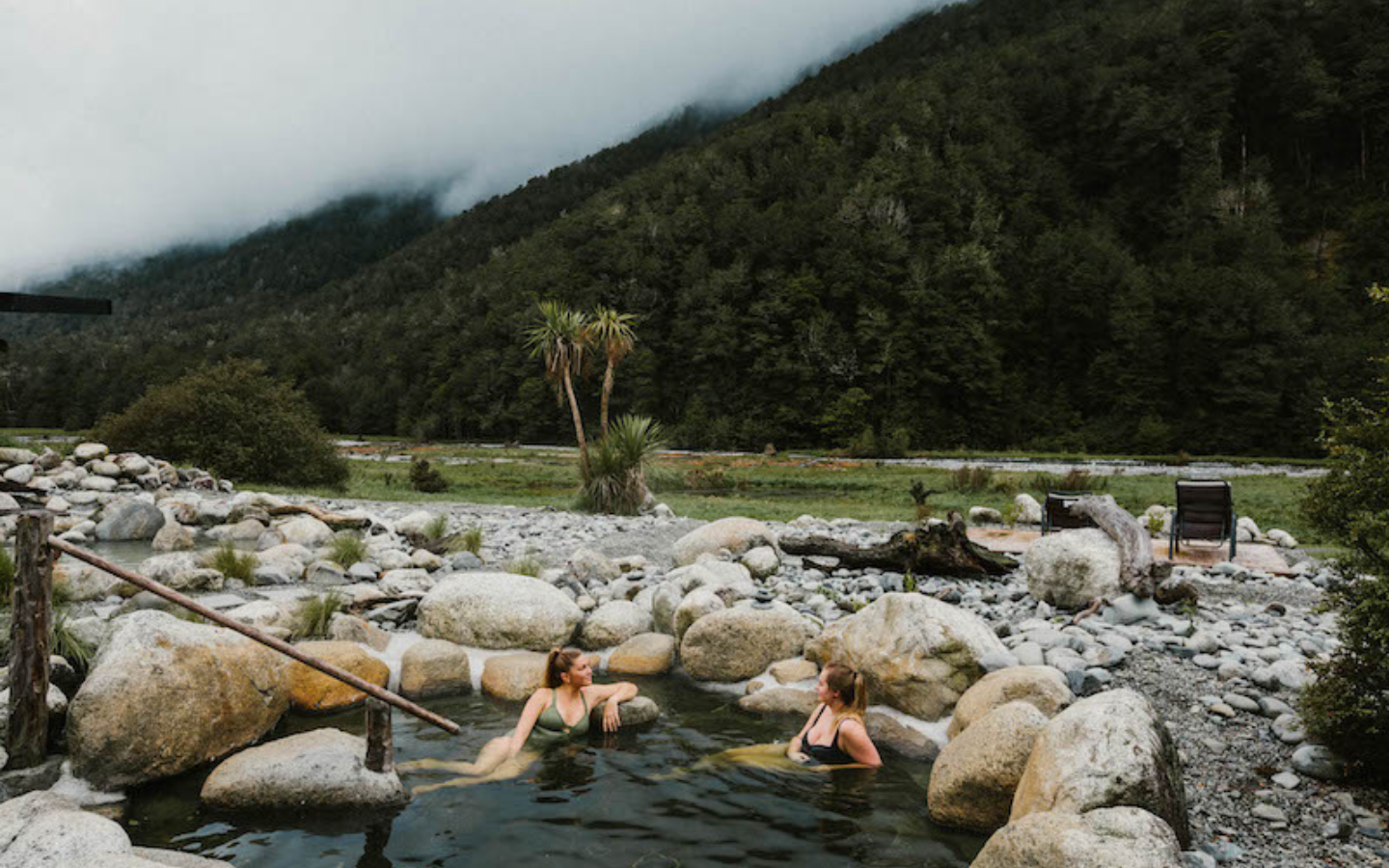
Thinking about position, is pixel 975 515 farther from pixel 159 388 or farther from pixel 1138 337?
pixel 1138 337

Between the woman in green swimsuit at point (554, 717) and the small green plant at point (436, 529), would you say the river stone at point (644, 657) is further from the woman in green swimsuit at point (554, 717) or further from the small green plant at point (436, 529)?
the small green plant at point (436, 529)

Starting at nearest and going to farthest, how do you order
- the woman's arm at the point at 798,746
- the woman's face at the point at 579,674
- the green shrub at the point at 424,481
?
1. the woman's arm at the point at 798,746
2. the woman's face at the point at 579,674
3. the green shrub at the point at 424,481

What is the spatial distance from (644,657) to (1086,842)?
490 cm

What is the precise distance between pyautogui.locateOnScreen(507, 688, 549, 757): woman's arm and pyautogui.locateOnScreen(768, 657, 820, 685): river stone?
2.14m

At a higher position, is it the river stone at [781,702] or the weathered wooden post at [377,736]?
the weathered wooden post at [377,736]

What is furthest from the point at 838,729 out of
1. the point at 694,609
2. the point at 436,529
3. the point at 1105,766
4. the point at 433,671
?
the point at 436,529

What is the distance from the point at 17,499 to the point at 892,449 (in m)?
39.1

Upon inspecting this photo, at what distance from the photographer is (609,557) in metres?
11.6

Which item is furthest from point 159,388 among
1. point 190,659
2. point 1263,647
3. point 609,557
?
point 1263,647

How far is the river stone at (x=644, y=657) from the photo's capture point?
7.43 meters

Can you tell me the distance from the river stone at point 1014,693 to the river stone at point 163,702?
17.4ft

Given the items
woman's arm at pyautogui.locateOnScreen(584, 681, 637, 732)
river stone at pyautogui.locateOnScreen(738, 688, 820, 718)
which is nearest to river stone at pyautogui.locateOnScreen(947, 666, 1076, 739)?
river stone at pyautogui.locateOnScreen(738, 688, 820, 718)

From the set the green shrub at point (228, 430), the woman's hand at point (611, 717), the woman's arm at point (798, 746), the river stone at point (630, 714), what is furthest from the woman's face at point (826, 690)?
the green shrub at point (228, 430)

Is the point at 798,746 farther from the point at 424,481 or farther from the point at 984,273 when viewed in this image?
the point at 984,273
